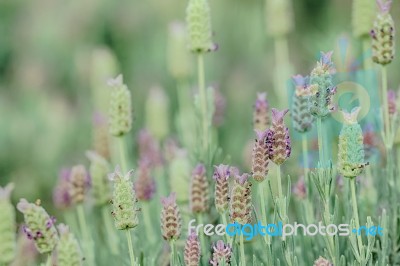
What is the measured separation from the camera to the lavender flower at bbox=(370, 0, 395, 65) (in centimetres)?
164

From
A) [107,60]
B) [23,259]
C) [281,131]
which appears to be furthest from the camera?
[107,60]

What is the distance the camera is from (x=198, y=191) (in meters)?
1.71

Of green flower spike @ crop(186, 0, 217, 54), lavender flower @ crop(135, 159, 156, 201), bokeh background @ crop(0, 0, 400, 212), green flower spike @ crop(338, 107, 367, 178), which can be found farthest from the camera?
bokeh background @ crop(0, 0, 400, 212)

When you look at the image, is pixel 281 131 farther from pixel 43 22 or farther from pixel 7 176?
pixel 43 22

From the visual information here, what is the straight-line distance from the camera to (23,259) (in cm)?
213

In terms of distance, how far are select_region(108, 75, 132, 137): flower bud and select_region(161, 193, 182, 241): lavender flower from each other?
0.31m

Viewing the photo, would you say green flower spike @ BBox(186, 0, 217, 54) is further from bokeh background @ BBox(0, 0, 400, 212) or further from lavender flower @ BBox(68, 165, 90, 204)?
bokeh background @ BBox(0, 0, 400, 212)

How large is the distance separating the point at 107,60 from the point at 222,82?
1.22 m

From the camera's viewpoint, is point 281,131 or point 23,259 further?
point 23,259

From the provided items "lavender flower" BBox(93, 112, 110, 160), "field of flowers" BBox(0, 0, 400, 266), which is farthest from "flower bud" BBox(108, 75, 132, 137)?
"lavender flower" BBox(93, 112, 110, 160)

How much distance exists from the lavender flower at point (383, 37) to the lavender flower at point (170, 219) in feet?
1.61

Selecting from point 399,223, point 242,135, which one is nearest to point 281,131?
point 399,223

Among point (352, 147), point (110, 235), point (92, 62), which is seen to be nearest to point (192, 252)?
point (352, 147)

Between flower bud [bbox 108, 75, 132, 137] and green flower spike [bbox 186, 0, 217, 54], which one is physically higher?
Answer: green flower spike [bbox 186, 0, 217, 54]
